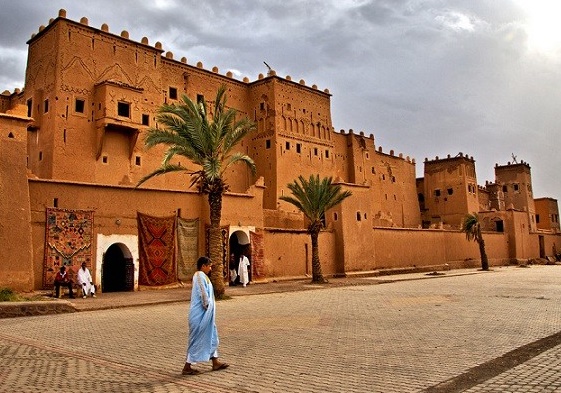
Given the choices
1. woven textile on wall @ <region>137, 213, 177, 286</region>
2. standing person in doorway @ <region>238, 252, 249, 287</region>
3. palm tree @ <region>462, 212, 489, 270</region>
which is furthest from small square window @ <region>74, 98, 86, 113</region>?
palm tree @ <region>462, 212, 489, 270</region>

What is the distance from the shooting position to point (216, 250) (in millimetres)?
17344

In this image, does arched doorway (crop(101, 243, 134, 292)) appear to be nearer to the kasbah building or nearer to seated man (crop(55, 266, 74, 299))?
the kasbah building

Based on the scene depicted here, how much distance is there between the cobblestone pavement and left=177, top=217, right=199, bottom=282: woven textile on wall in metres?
7.57

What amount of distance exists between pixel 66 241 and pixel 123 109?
1214 centimetres

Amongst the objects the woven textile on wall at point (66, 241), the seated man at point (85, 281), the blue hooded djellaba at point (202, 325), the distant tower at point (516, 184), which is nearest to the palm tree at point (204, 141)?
the woven textile on wall at point (66, 241)

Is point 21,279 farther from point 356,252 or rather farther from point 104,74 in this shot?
point 356,252

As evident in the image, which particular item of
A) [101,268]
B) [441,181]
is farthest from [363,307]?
[441,181]

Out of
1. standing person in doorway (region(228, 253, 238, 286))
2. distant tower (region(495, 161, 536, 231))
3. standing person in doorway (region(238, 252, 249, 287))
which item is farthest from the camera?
distant tower (region(495, 161, 536, 231))

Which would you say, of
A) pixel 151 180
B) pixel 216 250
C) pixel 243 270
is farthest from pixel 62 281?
pixel 151 180

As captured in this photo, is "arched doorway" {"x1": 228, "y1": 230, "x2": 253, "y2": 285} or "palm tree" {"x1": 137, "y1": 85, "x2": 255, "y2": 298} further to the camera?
"arched doorway" {"x1": 228, "y1": 230, "x2": 253, "y2": 285}

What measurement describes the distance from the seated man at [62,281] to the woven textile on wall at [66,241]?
78 centimetres

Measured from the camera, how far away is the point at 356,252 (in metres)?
28.8

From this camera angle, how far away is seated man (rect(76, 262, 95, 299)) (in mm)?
17391

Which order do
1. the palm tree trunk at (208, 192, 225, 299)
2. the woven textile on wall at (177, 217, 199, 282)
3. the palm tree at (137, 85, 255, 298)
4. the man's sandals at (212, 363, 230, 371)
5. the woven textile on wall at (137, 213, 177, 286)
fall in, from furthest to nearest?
the woven textile on wall at (177, 217, 199, 282) < the woven textile on wall at (137, 213, 177, 286) < the palm tree at (137, 85, 255, 298) < the palm tree trunk at (208, 192, 225, 299) < the man's sandals at (212, 363, 230, 371)
